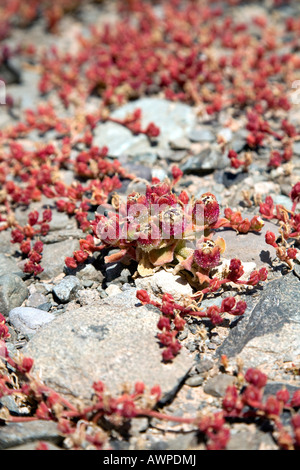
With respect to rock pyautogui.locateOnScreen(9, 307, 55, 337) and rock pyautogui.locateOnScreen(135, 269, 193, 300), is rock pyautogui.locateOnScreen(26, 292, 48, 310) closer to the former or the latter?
rock pyautogui.locateOnScreen(9, 307, 55, 337)

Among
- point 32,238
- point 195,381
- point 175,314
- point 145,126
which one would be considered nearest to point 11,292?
point 32,238

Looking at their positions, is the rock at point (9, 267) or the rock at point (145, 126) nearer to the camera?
the rock at point (9, 267)

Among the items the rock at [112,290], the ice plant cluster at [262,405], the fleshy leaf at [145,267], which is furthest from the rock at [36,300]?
the ice plant cluster at [262,405]

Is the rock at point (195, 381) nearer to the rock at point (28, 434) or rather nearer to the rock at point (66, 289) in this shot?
the rock at point (28, 434)

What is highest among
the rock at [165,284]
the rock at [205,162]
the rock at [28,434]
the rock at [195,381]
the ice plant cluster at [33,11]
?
the ice plant cluster at [33,11]

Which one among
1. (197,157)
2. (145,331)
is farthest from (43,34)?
(145,331)

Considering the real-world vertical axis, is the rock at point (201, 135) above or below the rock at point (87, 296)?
above

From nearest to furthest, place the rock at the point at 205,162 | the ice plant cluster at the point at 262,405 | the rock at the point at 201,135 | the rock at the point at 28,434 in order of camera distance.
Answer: the ice plant cluster at the point at 262,405 → the rock at the point at 28,434 → the rock at the point at 205,162 → the rock at the point at 201,135

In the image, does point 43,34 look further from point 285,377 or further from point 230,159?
point 285,377
